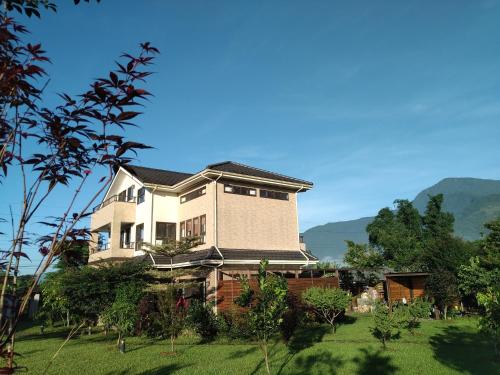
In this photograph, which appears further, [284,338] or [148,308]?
[148,308]

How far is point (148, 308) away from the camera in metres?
17.1

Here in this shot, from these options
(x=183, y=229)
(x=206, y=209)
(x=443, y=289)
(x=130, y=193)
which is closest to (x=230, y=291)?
(x=206, y=209)

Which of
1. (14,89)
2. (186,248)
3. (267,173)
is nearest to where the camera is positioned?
(14,89)

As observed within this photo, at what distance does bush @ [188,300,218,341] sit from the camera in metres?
16.7

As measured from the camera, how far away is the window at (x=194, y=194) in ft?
72.0

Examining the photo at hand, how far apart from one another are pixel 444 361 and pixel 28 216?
38.9 ft

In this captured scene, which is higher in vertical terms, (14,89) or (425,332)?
(14,89)

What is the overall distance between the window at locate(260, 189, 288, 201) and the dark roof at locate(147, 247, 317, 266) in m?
3.39

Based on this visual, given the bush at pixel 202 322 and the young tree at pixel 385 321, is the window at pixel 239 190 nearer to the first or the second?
the bush at pixel 202 322

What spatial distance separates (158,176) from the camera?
26.0 metres

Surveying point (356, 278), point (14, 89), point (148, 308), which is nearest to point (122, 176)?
point (148, 308)

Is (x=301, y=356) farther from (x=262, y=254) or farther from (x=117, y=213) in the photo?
(x=117, y=213)

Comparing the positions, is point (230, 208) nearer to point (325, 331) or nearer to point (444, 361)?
point (325, 331)

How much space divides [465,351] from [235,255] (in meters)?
11.2
